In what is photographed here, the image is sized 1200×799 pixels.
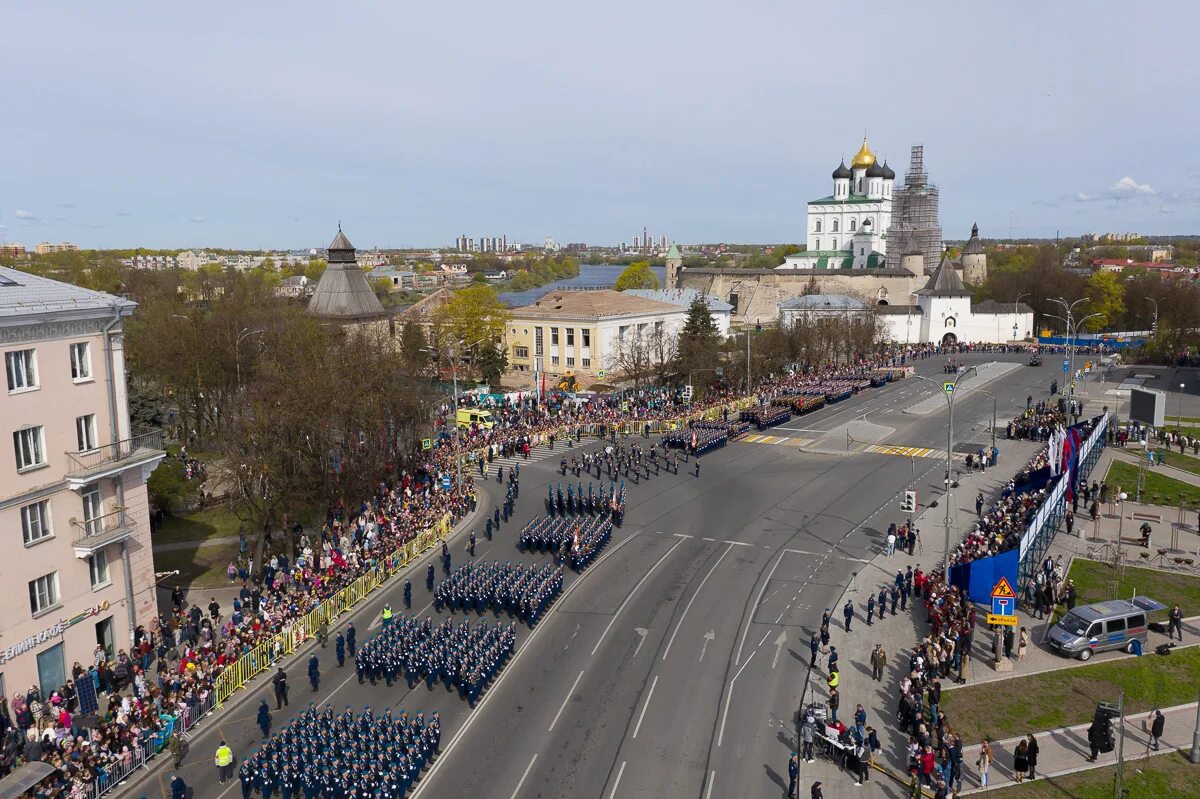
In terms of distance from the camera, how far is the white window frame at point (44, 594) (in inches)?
774

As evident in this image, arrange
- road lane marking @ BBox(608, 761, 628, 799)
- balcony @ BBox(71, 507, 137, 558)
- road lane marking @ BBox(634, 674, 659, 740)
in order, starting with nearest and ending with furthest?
road lane marking @ BBox(608, 761, 628, 799) → road lane marking @ BBox(634, 674, 659, 740) → balcony @ BBox(71, 507, 137, 558)

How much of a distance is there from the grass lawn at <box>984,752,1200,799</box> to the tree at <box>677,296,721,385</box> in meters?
44.7

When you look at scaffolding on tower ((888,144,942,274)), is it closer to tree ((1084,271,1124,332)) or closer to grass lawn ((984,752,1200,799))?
tree ((1084,271,1124,332))

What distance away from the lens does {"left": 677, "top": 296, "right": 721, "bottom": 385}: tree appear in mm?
61312

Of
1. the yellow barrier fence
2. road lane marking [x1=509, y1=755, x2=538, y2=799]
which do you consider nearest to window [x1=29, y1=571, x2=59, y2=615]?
the yellow barrier fence

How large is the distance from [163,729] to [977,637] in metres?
Answer: 19.4

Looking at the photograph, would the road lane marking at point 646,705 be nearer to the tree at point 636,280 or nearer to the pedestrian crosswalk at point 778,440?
the pedestrian crosswalk at point 778,440

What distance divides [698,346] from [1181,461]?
31075mm

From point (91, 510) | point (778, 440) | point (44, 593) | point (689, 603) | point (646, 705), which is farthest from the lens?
point (778, 440)

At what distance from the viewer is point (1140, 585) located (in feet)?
81.7

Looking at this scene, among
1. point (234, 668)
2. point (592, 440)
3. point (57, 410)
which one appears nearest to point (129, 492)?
point (57, 410)

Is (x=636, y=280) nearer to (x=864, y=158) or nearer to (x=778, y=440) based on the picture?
(x=864, y=158)

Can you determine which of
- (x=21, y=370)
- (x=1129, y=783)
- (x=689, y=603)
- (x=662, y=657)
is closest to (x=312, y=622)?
(x=21, y=370)

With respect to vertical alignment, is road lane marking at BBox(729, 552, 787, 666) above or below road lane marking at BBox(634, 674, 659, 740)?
above
